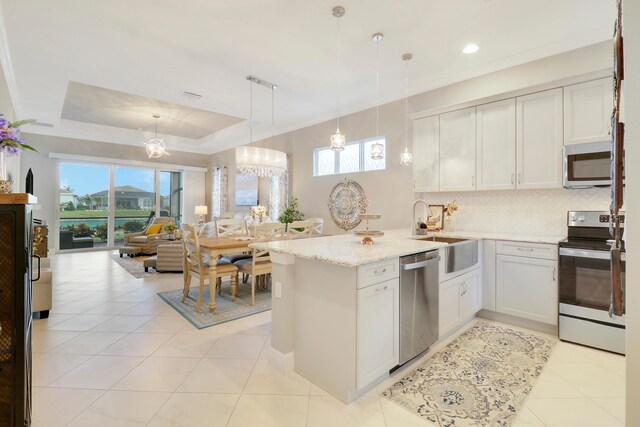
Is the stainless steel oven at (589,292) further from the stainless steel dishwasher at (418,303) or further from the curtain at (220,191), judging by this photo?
the curtain at (220,191)

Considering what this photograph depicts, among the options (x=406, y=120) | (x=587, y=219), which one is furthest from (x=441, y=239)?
(x=406, y=120)

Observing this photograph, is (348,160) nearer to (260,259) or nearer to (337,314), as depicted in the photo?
(260,259)

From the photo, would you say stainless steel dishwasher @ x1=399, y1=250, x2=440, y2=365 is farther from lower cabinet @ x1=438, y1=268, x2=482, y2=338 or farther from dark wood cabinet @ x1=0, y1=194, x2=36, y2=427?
dark wood cabinet @ x1=0, y1=194, x2=36, y2=427

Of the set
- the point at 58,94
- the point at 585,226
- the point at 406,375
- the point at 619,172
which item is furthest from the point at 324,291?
the point at 58,94

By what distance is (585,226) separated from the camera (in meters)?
3.04

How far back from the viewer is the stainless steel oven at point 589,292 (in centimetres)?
265

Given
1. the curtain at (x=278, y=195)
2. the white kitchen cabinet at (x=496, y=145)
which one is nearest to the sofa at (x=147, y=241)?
the curtain at (x=278, y=195)

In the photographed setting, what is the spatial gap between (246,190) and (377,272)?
6.88 metres

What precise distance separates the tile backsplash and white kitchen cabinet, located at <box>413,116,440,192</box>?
37 centimetres

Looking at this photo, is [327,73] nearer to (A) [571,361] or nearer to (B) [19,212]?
(B) [19,212]

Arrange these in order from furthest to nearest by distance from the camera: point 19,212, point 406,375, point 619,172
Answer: point 406,375, point 19,212, point 619,172

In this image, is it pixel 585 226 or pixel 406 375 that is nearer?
pixel 406 375

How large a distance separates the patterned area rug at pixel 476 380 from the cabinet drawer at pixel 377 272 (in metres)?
0.80

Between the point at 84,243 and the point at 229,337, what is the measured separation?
7.57 metres
